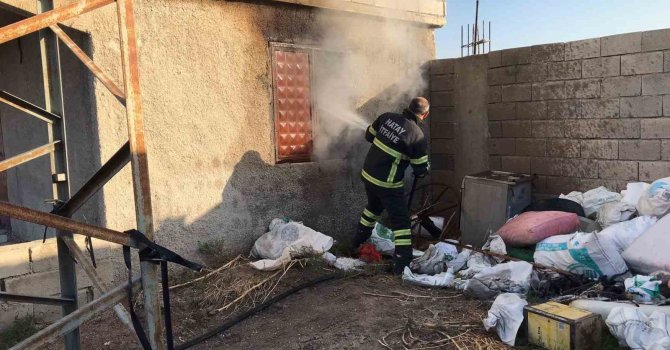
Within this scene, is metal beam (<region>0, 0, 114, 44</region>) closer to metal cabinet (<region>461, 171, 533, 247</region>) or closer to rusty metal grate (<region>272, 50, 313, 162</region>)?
rusty metal grate (<region>272, 50, 313, 162</region>)

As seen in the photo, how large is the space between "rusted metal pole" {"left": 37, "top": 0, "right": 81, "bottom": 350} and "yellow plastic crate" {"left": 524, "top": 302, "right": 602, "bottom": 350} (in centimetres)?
310

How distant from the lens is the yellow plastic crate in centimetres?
347

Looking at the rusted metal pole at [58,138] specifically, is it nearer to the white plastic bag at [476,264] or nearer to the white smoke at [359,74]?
the white plastic bag at [476,264]

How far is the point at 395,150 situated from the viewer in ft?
18.6

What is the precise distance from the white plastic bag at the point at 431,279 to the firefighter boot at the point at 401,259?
0.19 metres

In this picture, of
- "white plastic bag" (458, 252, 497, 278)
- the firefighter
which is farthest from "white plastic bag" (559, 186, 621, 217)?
the firefighter

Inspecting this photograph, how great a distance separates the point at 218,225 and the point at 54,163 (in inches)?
112

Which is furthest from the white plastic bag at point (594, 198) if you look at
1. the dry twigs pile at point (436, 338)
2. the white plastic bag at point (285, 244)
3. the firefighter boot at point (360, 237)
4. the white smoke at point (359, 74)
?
the white plastic bag at point (285, 244)

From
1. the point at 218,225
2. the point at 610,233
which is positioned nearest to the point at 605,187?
the point at 610,233

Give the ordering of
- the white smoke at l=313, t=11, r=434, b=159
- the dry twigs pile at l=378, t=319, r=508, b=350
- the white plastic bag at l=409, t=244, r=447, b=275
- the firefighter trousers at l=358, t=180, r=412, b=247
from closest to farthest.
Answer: the dry twigs pile at l=378, t=319, r=508, b=350 → the white plastic bag at l=409, t=244, r=447, b=275 → the firefighter trousers at l=358, t=180, r=412, b=247 → the white smoke at l=313, t=11, r=434, b=159

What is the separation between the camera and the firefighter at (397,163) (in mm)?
5598

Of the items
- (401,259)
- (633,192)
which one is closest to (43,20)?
(401,259)

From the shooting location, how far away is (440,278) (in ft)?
16.9

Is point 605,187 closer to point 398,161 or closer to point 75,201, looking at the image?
point 398,161
